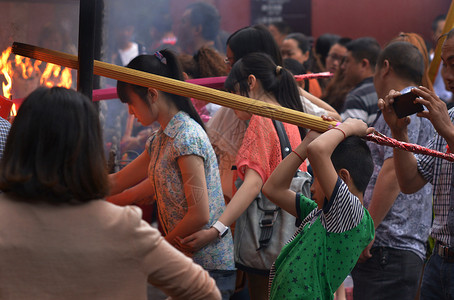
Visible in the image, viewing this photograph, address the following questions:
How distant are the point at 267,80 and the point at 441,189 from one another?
105cm

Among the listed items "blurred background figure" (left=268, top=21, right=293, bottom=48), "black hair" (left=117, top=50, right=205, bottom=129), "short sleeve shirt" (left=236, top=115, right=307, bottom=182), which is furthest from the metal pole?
"blurred background figure" (left=268, top=21, right=293, bottom=48)

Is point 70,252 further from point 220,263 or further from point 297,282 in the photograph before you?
point 220,263

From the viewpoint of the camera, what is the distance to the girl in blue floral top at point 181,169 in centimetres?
278

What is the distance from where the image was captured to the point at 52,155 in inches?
66.4

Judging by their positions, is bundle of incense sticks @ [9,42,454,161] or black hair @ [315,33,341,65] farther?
black hair @ [315,33,341,65]

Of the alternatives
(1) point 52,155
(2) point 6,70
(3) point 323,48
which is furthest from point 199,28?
(1) point 52,155

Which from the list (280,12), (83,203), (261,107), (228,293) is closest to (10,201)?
(83,203)

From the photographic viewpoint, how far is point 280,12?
10148 millimetres

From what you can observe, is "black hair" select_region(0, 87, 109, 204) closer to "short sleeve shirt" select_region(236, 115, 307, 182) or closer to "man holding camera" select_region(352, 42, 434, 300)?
"short sleeve shirt" select_region(236, 115, 307, 182)

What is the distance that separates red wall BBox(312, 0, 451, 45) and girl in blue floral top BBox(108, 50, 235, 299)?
24.8 ft

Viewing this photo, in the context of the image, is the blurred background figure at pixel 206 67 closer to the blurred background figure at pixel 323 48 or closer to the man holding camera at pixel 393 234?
the man holding camera at pixel 393 234

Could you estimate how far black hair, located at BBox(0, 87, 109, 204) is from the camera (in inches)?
65.9

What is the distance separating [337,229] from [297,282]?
0.80 feet

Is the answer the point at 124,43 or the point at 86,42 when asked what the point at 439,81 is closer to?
the point at 124,43
